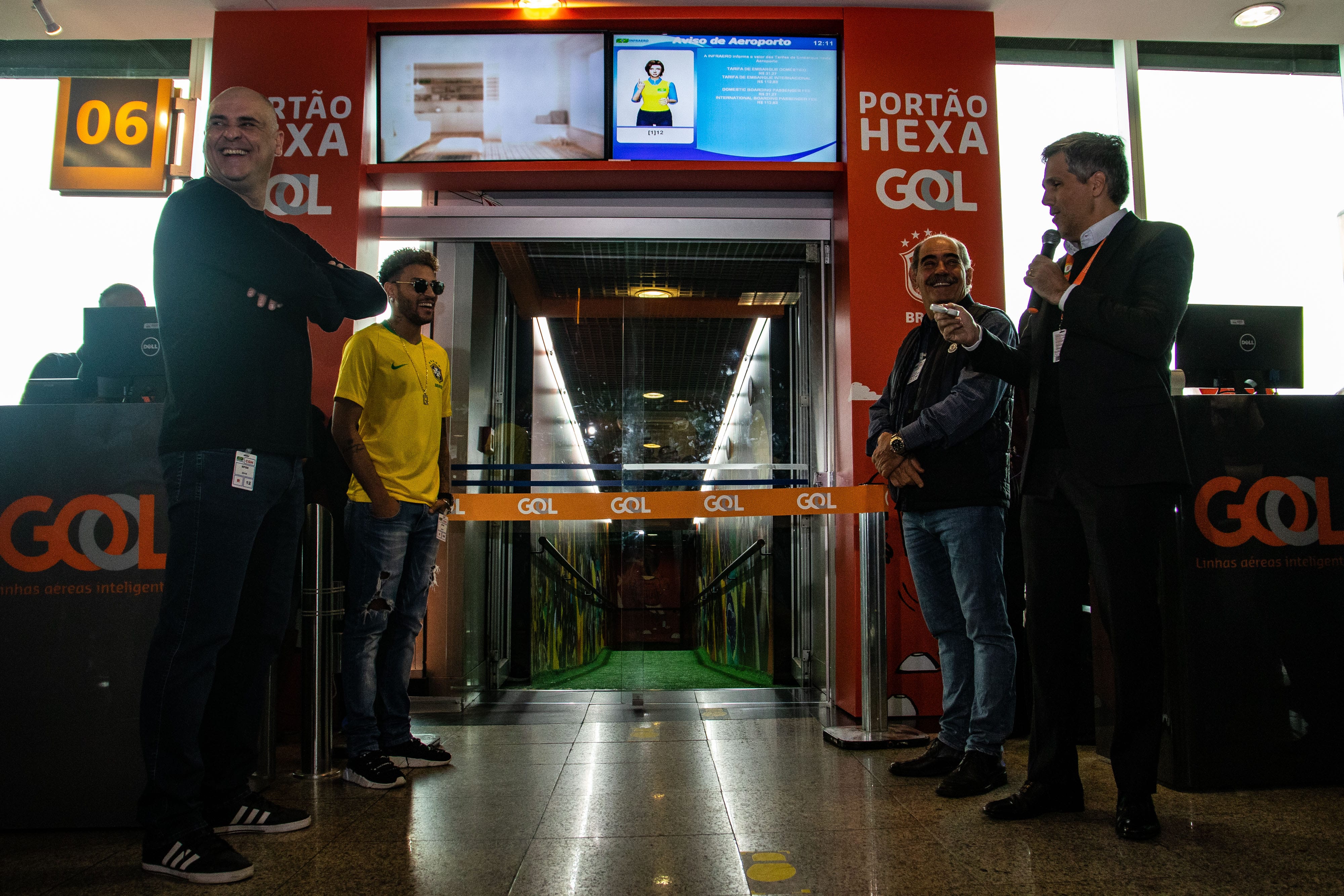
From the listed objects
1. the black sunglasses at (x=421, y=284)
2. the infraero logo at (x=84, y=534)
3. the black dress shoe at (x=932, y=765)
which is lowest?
the black dress shoe at (x=932, y=765)

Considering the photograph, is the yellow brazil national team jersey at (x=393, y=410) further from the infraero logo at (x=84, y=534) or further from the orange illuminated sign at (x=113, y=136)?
the orange illuminated sign at (x=113, y=136)

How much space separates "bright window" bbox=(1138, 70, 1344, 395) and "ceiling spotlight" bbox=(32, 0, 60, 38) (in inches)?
233

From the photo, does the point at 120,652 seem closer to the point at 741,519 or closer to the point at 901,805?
the point at 901,805

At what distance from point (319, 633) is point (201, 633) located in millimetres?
1061

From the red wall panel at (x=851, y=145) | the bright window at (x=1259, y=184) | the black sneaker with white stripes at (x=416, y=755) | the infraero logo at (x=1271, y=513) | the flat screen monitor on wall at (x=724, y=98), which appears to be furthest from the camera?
the bright window at (x=1259, y=184)

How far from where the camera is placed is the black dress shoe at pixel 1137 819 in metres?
2.09

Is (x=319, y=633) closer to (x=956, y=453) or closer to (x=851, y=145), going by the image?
(x=956, y=453)

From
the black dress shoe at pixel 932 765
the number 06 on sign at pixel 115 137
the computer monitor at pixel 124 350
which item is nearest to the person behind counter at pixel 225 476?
the computer monitor at pixel 124 350

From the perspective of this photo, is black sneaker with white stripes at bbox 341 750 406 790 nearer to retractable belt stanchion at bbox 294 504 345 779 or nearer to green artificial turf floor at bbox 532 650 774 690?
retractable belt stanchion at bbox 294 504 345 779

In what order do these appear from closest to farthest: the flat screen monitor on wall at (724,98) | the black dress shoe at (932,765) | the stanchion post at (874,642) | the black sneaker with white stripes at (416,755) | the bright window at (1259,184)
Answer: the black dress shoe at (932,765) → the black sneaker with white stripes at (416,755) → the stanchion post at (874,642) → the flat screen monitor on wall at (724,98) → the bright window at (1259,184)

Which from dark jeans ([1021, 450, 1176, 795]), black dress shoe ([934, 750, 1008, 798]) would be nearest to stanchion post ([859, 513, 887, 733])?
black dress shoe ([934, 750, 1008, 798])

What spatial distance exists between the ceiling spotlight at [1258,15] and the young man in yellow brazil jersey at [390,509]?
4.47 metres

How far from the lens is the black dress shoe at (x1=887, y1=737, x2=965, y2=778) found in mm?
2795

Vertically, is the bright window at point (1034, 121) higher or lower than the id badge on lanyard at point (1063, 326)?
higher
